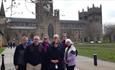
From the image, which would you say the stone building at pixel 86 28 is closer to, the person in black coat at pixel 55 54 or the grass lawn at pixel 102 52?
the grass lawn at pixel 102 52

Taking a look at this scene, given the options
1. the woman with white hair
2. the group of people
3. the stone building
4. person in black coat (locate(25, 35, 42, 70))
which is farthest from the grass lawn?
the stone building

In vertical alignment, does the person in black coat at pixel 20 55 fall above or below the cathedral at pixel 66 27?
above

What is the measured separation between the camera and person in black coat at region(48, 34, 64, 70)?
11.7 meters

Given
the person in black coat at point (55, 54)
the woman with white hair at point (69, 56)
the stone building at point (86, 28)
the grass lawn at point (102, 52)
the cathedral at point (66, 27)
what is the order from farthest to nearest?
1. the stone building at point (86, 28)
2. the cathedral at point (66, 27)
3. the grass lawn at point (102, 52)
4. the woman with white hair at point (69, 56)
5. the person in black coat at point (55, 54)

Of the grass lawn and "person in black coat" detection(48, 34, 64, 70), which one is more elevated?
"person in black coat" detection(48, 34, 64, 70)

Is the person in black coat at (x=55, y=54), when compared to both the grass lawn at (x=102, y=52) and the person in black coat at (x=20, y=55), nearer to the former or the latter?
the person in black coat at (x=20, y=55)

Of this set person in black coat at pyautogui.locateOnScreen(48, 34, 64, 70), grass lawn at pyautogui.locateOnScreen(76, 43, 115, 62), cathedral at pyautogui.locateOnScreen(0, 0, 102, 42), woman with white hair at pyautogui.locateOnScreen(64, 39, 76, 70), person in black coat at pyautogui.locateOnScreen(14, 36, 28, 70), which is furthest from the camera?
cathedral at pyautogui.locateOnScreen(0, 0, 102, 42)

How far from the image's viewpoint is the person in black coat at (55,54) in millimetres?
11656

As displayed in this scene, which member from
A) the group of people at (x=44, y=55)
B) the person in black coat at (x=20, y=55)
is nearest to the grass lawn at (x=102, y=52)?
the person in black coat at (x=20, y=55)

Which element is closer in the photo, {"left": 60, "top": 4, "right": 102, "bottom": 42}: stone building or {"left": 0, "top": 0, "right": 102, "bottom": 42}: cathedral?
{"left": 0, "top": 0, "right": 102, "bottom": 42}: cathedral

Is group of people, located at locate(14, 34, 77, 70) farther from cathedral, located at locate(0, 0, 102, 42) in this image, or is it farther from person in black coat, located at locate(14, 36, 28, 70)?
cathedral, located at locate(0, 0, 102, 42)

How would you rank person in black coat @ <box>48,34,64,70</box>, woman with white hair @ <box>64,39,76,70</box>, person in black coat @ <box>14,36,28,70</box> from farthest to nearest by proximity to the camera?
woman with white hair @ <box>64,39,76,70</box>
person in black coat @ <box>14,36,28,70</box>
person in black coat @ <box>48,34,64,70</box>

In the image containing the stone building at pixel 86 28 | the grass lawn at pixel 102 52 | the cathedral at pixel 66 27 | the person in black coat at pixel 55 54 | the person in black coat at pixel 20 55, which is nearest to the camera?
the person in black coat at pixel 55 54

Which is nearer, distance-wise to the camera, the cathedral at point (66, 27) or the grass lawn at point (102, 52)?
the grass lawn at point (102, 52)
